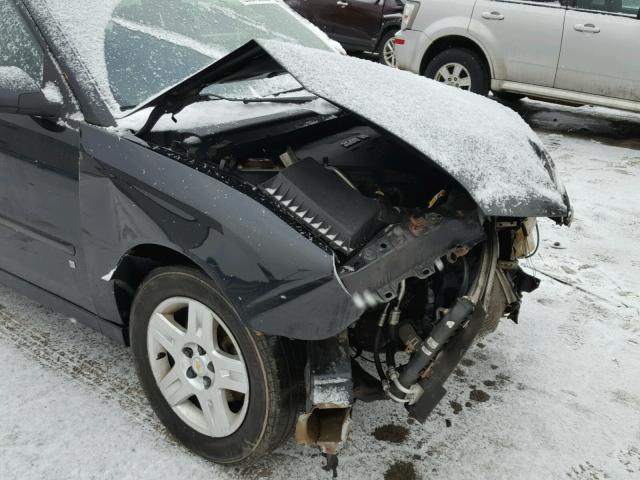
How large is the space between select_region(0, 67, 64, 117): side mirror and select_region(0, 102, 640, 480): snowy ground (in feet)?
3.74

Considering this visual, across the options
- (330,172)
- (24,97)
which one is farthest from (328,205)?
(24,97)

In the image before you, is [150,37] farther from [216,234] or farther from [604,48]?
[604,48]

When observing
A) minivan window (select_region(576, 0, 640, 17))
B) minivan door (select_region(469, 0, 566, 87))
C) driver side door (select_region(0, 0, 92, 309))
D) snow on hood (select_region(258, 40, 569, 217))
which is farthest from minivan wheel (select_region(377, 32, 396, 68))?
driver side door (select_region(0, 0, 92, 309))

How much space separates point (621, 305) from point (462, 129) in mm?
1887

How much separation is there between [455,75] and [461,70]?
0.30ft

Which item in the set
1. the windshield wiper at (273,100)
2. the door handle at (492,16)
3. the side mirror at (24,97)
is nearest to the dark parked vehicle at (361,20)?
the door handle at (492,16)

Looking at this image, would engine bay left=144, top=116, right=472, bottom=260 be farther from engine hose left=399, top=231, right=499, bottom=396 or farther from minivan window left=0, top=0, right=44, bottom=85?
minivan window left=0, top=0, right=44, bottom=85

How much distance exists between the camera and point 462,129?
6.79ft

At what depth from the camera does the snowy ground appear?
2213 millimetres

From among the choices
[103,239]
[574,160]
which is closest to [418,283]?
[103,239]

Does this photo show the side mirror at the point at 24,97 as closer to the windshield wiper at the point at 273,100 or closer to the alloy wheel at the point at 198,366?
the windshield wiper at the point at 273,100

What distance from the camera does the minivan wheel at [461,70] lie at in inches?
265

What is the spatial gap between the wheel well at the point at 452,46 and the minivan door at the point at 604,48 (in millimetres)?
827

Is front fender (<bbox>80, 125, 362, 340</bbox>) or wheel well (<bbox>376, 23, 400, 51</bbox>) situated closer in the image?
front fender (<bbox>80, 125, 362, 340</bbox>)
